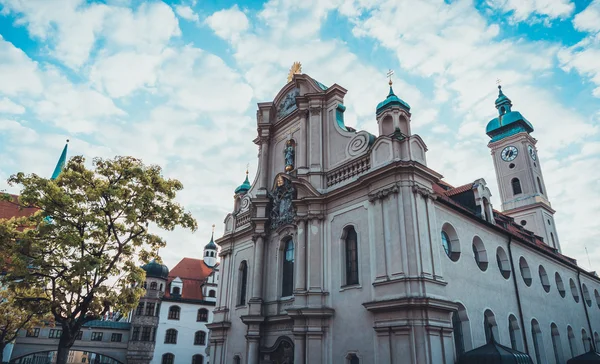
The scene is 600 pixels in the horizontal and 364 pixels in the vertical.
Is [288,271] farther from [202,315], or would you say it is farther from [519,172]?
[519,172]

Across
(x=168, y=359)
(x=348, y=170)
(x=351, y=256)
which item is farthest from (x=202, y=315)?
(x=348, y=170)

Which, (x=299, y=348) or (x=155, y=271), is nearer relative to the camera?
(x=299, y=348)

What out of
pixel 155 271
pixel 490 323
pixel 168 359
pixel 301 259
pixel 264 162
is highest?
pixel 264 162

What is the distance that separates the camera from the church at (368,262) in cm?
1498

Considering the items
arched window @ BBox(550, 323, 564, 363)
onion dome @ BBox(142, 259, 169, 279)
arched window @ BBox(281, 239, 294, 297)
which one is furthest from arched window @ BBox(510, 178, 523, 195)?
onion dome @ BBox(142, 259, 169, 279)

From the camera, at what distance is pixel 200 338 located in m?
45.8

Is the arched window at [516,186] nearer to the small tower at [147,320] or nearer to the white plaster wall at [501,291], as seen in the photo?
the white plaster wall at [501,291]

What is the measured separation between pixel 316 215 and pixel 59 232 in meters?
10.5

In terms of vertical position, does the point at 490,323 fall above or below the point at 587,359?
above

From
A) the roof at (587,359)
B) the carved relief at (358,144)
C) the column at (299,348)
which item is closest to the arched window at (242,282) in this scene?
the column at (299,348)

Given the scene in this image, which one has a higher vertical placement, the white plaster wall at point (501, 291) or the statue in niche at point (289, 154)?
the statue in niche at point (289, 154)

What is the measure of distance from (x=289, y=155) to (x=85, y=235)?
1160cm

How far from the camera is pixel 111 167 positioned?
620 inches

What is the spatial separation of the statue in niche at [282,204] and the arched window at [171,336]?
28.5m
